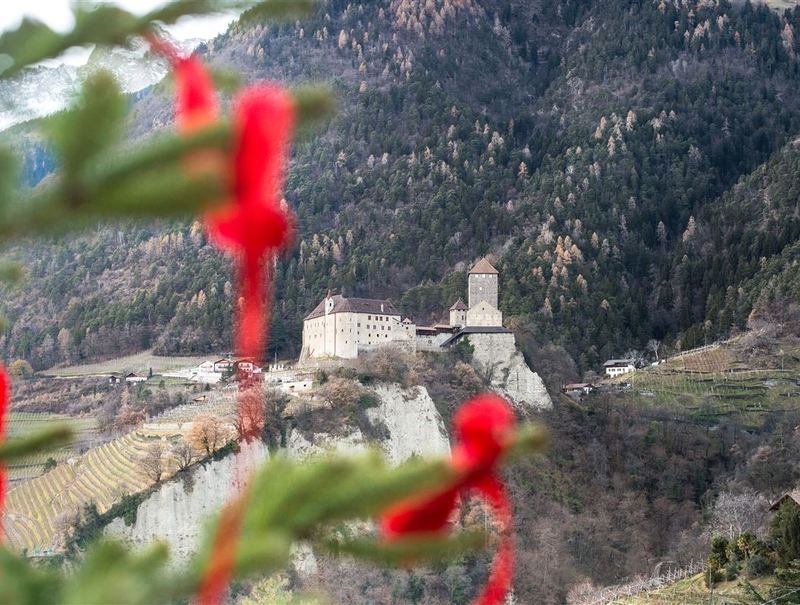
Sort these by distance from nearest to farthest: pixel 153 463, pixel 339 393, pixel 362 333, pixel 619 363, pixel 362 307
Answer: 1. pixel 153 463
2. pixel 339 393
3. pixel 362 333
4. pixel 362 307
5. pixel 619 363

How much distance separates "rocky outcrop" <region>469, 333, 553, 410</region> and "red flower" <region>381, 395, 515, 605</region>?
49.7 meters

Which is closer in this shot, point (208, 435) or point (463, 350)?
point (208, 435)

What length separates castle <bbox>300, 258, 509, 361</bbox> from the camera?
50688mm

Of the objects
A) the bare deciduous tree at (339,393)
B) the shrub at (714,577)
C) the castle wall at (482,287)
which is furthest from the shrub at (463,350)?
the shrub at (714,577)

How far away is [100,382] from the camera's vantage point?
66.6m

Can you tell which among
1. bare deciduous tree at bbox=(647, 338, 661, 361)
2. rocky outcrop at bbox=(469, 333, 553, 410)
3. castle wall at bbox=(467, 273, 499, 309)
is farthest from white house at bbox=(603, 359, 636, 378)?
rocky outcrop at bbox=(469, 333, 553, 410)

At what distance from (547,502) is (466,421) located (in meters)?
48.5

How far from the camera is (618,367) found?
74.4m

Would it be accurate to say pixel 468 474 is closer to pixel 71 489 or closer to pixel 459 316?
pixel 71 489

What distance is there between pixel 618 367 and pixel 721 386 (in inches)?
525

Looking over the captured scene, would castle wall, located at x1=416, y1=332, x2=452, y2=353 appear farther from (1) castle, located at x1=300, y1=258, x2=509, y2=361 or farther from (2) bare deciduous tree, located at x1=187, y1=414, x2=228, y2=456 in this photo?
(2) bare deciduous tree, located at x1=187, y1=414, x2=228, y2=456

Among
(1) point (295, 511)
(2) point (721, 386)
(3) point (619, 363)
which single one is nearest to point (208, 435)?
(2) point (721, 386)

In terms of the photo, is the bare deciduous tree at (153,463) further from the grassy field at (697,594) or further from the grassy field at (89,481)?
the grassy field at (697,594)

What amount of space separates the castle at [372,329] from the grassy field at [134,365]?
2034 cm
